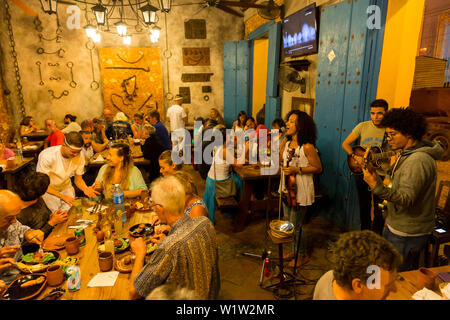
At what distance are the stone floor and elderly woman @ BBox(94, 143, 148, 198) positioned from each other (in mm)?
1459

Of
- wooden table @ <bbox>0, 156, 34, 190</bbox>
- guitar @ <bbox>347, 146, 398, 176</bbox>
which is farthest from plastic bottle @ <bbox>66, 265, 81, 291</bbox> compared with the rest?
wooden table @ <bbox>0, 156, 34, 190</bbox>

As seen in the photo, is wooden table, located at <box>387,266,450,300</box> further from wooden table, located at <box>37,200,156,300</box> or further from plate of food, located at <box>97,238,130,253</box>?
plate of food, located at <box>97,238,130,253</box>

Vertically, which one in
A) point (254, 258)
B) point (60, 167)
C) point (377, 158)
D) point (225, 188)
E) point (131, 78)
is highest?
point (131, 78)

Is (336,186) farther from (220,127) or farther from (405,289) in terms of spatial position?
(405,289)

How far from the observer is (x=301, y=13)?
538cm

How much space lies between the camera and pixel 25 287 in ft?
6.13

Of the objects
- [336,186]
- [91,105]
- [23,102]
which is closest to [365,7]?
[336,186]

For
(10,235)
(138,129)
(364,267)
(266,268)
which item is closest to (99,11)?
(138,129)

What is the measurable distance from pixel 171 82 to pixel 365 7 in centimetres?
678

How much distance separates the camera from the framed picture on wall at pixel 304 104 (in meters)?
5.55

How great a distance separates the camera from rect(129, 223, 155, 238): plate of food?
8.38 ft

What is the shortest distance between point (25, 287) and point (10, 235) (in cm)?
68

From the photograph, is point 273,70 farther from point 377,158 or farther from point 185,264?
point 185,264

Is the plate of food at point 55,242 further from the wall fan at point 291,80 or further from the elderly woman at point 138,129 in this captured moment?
the wall fan at point 291,80
